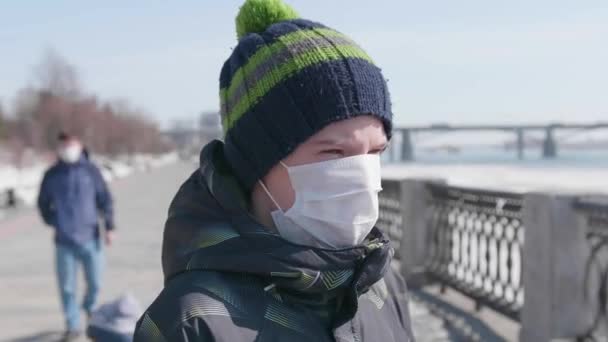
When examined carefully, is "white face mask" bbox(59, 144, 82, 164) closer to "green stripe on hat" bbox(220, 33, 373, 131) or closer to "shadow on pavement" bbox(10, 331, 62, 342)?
"shadow on pavement" bbox(10, 331, 62, 342)

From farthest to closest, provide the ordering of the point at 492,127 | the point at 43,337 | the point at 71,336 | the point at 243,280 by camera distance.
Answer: the point at 492,127 → the point at 43,337 → the point at 71,336 → the point at 243,280

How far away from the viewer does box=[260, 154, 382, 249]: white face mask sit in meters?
1.45

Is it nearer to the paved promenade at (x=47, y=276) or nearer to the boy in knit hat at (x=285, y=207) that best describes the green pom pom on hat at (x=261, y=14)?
the boy in knit hat at (x=285, y=207)

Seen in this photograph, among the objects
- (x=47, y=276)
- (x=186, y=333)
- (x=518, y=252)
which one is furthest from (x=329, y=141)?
(x=47, y=276)

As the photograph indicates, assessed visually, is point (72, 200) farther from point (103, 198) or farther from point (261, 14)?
point (261, 14)

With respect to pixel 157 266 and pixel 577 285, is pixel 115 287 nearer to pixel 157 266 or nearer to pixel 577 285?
pixel 157 266

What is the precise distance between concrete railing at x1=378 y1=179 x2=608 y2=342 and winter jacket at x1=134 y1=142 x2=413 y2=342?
Result: 324 centimetres

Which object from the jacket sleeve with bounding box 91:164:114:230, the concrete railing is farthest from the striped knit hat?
the jacket sleeve with bounding box 91:164:114:230

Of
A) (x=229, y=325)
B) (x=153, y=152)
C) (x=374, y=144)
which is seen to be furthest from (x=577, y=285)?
(x=153, y=152)

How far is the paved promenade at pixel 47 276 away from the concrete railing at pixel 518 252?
2.13 feet

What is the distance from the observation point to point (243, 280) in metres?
1.33

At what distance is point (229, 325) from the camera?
1243 mm

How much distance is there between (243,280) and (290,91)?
1.33 ft

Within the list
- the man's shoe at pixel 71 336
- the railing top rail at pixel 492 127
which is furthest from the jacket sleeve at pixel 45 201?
the railing top rail at pixel 492 127
